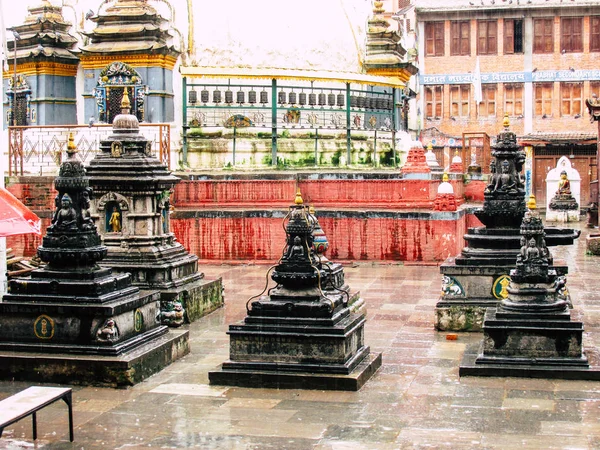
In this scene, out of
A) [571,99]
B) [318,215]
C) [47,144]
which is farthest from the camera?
[571,99]

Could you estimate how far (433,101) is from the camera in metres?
52.7

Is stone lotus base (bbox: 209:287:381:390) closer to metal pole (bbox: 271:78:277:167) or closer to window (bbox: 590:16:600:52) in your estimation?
metal pole (bbox: 271:78:277:167)

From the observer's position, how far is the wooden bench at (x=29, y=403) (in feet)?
28.9

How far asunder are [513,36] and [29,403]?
45.7 m

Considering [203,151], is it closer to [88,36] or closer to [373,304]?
[88,36]

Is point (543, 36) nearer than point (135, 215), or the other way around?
point (135, 215)

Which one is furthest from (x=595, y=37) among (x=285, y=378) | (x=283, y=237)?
(x=285, y=378)

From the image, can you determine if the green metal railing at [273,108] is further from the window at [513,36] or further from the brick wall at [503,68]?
the window at [513,36]

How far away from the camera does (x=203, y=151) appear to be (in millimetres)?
26438

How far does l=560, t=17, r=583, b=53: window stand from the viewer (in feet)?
167

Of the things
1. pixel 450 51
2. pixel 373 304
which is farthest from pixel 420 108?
pixel 373 304

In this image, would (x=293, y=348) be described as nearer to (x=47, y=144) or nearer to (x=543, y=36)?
(x=47, y=144)

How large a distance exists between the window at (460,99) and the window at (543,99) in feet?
11.0

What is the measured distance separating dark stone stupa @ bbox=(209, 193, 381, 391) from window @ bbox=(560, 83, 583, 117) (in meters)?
41.6
